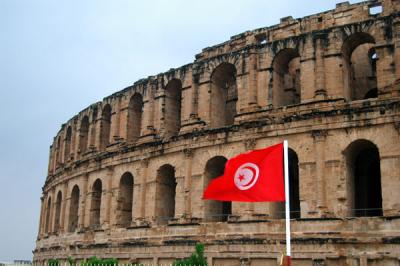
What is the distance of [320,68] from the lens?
21.9 meters

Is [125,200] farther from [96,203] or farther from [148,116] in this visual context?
[148,116]

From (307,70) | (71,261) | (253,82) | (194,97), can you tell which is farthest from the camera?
(71,261)

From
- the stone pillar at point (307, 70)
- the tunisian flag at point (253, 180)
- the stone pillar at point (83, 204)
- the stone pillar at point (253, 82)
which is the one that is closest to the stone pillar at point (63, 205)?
the stone pillar at point (83, 204)

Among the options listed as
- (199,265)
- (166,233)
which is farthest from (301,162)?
(166,233)

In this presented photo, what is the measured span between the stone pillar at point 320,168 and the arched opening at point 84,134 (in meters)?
17.6

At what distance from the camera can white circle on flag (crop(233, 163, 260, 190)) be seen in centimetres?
1209

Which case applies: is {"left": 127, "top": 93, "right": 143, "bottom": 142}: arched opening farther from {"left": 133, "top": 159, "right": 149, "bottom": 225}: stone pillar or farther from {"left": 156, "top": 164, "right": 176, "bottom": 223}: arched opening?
{"left": 156, "top": 164, "right": 176, "bottom": 223}: arched opening

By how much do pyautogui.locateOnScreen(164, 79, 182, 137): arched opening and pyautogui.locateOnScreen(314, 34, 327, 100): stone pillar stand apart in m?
8.00

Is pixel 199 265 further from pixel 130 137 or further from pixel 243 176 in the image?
pixel 130 137

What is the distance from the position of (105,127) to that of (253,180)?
21.3 metres

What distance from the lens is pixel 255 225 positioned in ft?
70.8

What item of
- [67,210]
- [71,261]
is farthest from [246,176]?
[67,210]

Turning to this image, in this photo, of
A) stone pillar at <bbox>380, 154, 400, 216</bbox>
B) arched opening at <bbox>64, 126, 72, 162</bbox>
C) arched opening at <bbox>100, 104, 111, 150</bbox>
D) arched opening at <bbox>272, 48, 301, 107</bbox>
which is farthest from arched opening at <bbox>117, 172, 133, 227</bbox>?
stone pillar at <bbox>380, 154, 400, 216</bbox>

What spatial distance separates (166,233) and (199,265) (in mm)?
4740
